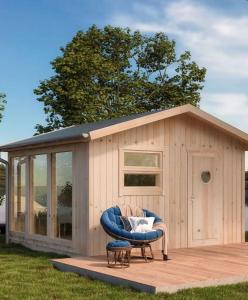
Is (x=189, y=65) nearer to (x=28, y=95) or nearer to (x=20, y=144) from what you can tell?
(x=28, y=95)

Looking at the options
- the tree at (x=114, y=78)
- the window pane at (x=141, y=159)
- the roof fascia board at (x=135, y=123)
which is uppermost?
the tree at (x=114, y=78)

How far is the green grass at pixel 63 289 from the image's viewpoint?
25.6 feet

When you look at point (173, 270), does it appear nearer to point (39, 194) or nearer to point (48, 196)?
point (48, 196)

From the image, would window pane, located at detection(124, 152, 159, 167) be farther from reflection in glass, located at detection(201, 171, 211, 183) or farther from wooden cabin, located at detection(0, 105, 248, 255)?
reflection in glass, located at detection(201, 171, 211, 183)

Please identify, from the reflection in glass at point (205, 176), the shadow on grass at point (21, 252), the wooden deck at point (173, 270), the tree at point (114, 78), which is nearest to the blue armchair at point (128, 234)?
the wooden deck at point (173, 270)

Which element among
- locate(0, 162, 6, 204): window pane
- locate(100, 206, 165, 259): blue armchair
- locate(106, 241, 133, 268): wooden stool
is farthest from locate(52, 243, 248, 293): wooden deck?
locate(0, 162, 6, 204): window pane

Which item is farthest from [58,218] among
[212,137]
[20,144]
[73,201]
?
[212,137]

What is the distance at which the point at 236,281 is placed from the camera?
28.5ft

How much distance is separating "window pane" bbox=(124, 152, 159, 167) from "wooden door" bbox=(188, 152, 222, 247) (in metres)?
0.91

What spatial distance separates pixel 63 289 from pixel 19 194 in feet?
19.3

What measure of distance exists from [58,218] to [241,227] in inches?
168

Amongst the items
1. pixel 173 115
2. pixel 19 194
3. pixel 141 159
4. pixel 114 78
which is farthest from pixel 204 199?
pixel 114 78

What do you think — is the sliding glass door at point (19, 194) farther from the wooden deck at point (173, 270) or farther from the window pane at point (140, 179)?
the wooden deck at point (173, 270)

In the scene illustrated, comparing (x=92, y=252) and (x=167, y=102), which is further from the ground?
(x=167, y=102)
